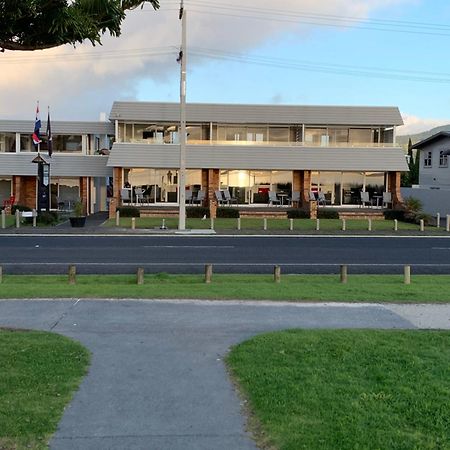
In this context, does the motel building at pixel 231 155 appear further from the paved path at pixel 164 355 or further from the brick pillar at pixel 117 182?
the paved path at pixel 164 355

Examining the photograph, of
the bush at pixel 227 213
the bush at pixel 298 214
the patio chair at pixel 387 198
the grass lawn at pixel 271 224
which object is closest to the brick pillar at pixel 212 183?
the bush at pixel 227 213

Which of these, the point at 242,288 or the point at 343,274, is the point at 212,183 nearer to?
the point at 343,274

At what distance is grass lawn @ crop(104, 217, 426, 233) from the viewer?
32906 mm

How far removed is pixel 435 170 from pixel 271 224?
889 inches

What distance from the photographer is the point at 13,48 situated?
21.1 ft

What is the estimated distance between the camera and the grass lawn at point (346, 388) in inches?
184

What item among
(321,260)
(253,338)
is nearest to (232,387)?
(253,338)

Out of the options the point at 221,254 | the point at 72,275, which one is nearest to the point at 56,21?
the point at 72,275

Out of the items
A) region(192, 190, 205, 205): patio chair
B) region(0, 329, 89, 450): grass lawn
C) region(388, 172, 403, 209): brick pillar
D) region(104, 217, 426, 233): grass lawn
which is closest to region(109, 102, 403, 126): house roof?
region(388, 172, 403, 209): brick pillar

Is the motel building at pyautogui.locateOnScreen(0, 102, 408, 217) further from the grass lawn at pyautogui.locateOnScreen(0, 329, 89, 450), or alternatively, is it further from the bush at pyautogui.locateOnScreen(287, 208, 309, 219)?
the grass lawn at pyautogui.locateOnScreen(0, 329, 89, 450)

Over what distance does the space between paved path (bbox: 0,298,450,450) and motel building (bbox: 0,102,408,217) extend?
90.9ft

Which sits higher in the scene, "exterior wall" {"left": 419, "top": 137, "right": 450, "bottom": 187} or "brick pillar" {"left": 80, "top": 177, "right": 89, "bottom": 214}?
"exterior wall" {"left": 419, "top": 137, "right": 450, "bottom": 187}

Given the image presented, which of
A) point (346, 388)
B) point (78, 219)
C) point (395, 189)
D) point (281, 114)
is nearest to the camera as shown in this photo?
point (346, 388)

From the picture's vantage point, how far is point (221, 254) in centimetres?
2083
